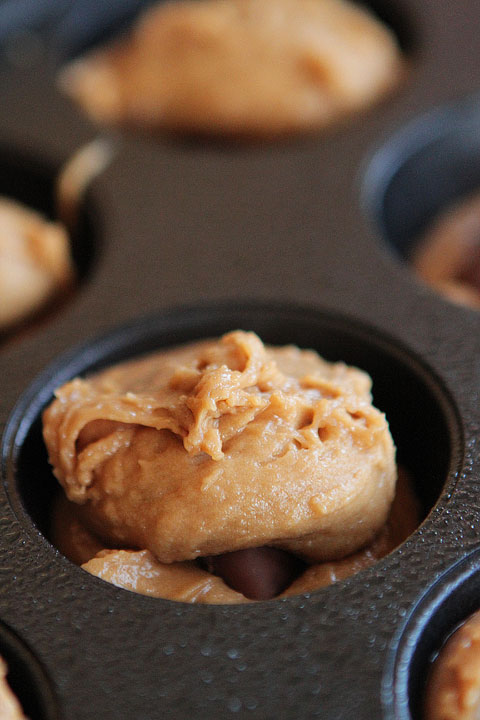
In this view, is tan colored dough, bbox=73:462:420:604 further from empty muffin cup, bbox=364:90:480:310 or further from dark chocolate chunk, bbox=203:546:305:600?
empty muffin cup, bbox=364:90:480:310

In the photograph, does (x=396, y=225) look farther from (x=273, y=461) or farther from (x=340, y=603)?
(x=340, y=603)

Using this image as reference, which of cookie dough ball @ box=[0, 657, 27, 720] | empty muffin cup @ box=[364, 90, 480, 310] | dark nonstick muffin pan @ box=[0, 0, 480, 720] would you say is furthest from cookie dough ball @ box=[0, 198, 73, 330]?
cookie dough ball @ box=[0, 657, 27, 720]

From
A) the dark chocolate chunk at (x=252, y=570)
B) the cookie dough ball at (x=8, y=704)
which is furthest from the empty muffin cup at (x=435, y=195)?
the cookie dough ball at (x=8, y=704)

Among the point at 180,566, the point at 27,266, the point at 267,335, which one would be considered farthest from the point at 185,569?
the point at 27,266

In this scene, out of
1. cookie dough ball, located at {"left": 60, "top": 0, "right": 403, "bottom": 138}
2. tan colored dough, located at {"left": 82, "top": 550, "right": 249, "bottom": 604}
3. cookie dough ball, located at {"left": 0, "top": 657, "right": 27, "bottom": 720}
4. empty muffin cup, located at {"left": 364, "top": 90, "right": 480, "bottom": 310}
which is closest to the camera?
cookie dough ball, located at {"left": 0, "top": 657, "right": 27, "bottom": 720}

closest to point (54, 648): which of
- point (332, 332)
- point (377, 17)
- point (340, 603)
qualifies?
point (340, 603)

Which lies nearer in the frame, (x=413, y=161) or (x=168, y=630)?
(x=168, y=630)
